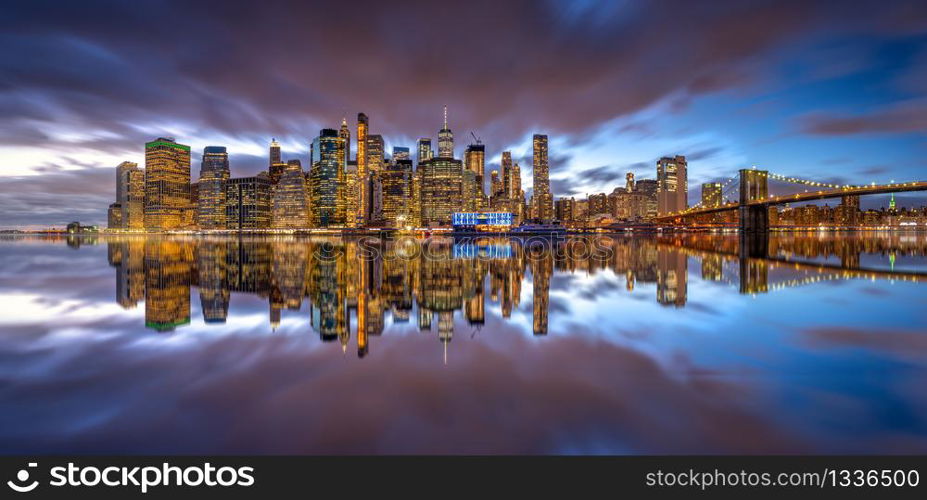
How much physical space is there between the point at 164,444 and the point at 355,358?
4245 millimetres

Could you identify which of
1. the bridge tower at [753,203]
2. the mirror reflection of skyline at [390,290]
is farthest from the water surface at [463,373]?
the bridge tower at [753,203]

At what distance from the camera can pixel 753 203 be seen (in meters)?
110

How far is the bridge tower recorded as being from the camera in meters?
114

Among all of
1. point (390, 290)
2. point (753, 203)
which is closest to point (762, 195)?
point (753, 203)

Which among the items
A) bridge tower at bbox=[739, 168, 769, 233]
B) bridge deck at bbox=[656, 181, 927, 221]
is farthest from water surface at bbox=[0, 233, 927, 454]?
bridge tower at bbox=[739, 168, 769, 233]

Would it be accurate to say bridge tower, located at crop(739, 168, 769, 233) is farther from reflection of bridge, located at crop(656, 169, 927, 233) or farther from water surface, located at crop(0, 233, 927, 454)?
water surface, located at crop(0, 233, 927, 454)

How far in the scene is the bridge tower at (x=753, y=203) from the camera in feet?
373

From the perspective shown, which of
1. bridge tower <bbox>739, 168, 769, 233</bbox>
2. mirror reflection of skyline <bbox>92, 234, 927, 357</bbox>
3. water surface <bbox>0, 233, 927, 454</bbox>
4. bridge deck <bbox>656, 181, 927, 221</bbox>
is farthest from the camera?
bridge tower <bbox>739, 168, 769, 233</bbox>

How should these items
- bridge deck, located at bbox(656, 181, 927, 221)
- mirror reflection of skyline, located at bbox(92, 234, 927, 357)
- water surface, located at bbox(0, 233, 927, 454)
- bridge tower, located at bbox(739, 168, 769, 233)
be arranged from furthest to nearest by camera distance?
bridge tower, located at bbox(739, 168, 769, 233), bridge deck, located at bbox(656, 181, 927, 221), mirror reflection of skyline, located at bbox(92, 234, 927, 357), water surface, located at bbox(0, 233, 927, 454)

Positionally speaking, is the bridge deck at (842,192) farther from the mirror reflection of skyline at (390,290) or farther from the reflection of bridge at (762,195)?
the mirror reflection of skyline at (390,290)

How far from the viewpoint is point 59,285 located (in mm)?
21875

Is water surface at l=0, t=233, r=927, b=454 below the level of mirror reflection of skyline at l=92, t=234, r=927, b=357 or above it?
below

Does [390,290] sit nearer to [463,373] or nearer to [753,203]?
[463,373]

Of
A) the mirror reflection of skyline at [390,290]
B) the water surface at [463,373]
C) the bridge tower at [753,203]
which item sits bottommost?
the water surface at [463,373]
